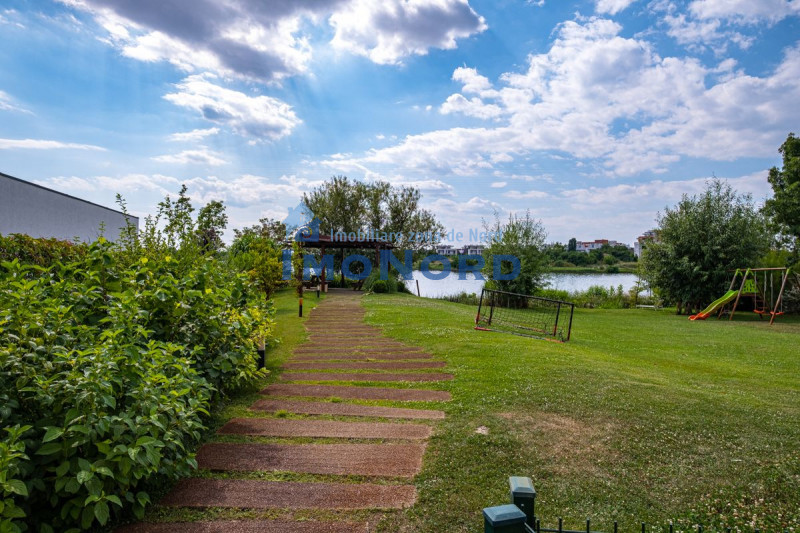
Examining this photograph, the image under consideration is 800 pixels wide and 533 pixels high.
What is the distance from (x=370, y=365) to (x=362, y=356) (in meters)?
0.70

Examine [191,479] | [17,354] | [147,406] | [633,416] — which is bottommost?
[191,479]

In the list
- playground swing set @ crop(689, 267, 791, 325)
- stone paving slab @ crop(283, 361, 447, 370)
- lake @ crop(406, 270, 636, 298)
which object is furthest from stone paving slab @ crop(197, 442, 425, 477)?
lake @ crop(406, 270, 636, 298)

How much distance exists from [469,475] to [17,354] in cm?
320

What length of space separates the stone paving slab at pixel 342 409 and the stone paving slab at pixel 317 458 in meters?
0.82

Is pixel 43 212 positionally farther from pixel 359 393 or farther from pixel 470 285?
pixel 470 285

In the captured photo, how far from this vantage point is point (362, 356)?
804 centimetres

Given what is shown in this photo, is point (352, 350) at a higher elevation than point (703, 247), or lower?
lower

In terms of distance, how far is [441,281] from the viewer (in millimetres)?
30547

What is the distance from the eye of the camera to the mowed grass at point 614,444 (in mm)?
3146

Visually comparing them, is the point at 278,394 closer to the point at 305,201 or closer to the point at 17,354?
the point at 17,354

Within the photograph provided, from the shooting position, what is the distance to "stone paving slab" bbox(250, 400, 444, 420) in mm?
4961

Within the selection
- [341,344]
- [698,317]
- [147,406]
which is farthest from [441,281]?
[147,406]

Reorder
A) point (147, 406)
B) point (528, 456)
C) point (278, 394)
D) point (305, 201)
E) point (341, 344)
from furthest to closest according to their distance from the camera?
1. point (305, 201)
2. point (341, 344)
3. point (278, 394)
4. point (528, 456)
5. point (147, 406)

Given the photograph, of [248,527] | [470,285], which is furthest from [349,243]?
[248,527]
